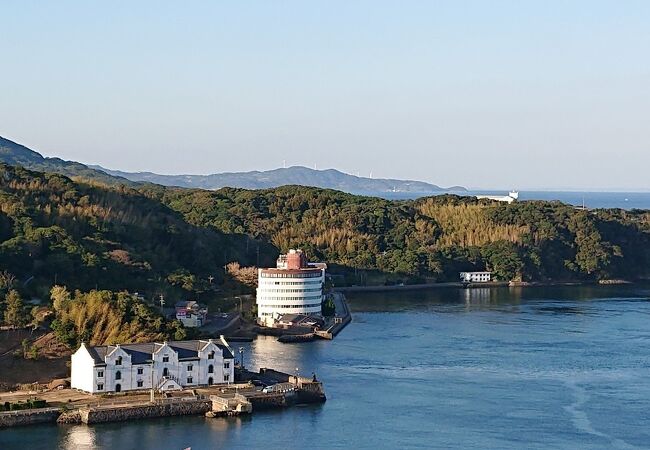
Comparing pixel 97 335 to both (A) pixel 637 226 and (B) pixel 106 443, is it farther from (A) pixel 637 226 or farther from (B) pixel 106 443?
(A) pixel 637 226

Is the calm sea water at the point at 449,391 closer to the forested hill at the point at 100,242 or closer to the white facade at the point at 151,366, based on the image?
the white facade at the point at 151,366

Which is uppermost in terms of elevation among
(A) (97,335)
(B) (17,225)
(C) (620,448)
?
(B) (17,225)

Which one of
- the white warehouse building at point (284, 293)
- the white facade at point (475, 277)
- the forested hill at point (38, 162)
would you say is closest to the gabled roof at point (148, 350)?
the white warehouse building at point (284, 293)

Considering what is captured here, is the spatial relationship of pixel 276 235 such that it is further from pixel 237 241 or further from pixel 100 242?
pixel 100 242

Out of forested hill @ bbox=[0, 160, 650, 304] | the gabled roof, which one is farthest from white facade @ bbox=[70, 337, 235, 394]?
forested hill @ bbox=[0, 160, 650, 304]

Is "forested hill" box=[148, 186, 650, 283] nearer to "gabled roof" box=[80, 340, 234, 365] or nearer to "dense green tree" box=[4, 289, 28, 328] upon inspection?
"dense green tree" box=[4, 289, 28, 328]

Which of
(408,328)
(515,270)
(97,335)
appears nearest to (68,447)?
(97,335)
